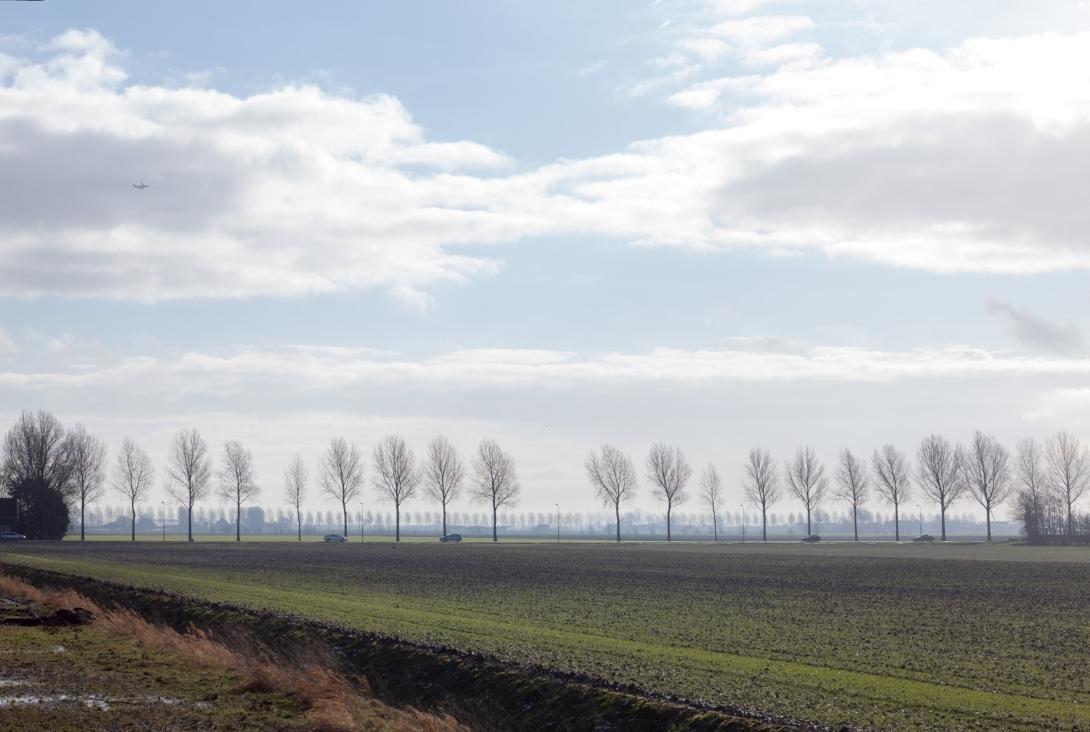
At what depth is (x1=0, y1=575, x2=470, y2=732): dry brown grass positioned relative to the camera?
77.7ft

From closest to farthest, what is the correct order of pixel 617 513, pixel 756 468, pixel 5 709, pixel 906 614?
1. pixel 5 709
2. pixel 906 614
3. pixel 617 513
4. pixel 756 468

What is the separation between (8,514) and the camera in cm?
15238

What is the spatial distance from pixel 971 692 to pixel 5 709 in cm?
2095

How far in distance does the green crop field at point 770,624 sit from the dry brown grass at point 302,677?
352cm

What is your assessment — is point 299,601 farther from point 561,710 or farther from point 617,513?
point 617,513

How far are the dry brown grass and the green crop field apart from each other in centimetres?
352

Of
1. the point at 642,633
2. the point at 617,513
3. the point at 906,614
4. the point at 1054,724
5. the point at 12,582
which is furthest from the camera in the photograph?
the point at 617,513

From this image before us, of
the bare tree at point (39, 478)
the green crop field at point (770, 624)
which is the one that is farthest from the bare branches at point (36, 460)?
the green crop field at point (770, 624)

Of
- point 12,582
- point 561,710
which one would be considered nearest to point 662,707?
point 561,710

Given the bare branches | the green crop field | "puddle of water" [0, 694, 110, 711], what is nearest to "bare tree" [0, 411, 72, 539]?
the bare branches

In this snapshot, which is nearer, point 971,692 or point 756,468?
point 971,692

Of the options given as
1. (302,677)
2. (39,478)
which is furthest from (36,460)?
(302,677)

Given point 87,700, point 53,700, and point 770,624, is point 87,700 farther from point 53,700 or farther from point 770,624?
point 770,624

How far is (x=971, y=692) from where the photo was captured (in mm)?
21922
